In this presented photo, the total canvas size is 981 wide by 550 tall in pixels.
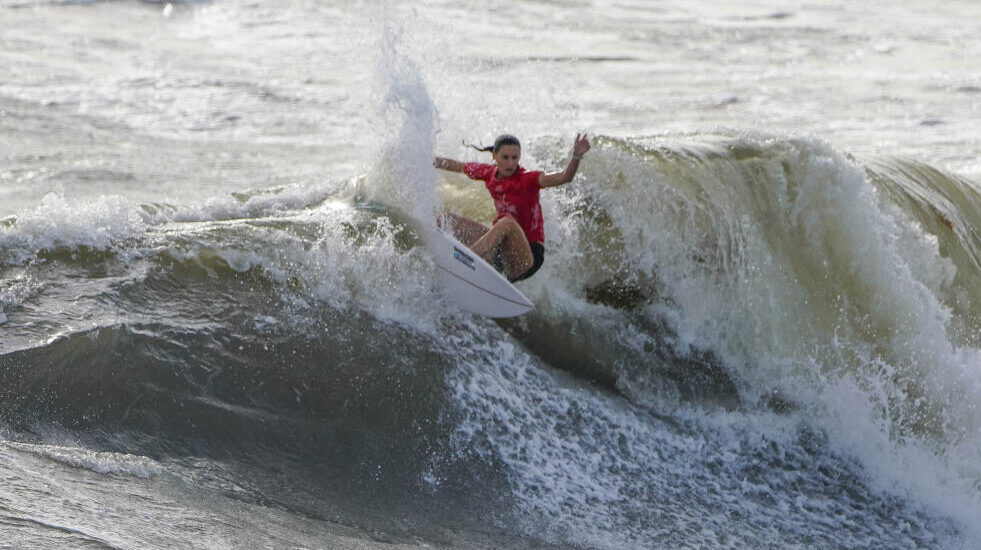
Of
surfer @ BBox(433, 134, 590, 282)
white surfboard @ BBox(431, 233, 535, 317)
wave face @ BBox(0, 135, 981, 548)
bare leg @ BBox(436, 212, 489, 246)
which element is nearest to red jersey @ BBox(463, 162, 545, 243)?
surfer @ BBox(433, 134, 590, 282)

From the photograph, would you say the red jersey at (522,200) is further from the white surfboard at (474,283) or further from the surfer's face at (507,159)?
the white surfboard at (474,283)

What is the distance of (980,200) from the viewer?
960cm

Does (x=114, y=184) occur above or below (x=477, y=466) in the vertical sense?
above

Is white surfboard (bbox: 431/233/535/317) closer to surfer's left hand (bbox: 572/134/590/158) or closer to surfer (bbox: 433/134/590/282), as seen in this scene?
surfer (bbox: 433/134/590/282)

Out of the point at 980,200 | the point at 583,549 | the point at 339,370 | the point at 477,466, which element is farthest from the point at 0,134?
the point at 980,200

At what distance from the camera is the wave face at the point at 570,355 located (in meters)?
5.18

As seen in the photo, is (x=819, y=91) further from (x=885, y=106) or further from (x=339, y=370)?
(x=339, y=370)

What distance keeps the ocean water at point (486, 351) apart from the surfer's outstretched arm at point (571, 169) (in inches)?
28.7

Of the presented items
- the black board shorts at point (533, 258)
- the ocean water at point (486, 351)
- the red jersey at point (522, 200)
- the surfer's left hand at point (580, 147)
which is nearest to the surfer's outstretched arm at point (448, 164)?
the ocean water at point (486, 351)

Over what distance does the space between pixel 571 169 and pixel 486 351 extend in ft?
3.89

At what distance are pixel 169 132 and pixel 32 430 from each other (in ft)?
27.0

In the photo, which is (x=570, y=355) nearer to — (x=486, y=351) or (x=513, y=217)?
(x=486, y=351)

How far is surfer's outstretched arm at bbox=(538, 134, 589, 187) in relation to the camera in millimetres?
5949

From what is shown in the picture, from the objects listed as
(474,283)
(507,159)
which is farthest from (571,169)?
(474,283)
